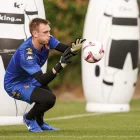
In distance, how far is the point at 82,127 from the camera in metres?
12.0

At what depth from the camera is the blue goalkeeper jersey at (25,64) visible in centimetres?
1033

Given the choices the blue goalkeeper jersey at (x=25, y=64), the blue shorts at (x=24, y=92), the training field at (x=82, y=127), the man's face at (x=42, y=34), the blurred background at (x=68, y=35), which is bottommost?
the blurred background at (x=68, y=35)

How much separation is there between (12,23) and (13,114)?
159 centimetres

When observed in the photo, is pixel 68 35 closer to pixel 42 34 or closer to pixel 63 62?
pixel 42 34

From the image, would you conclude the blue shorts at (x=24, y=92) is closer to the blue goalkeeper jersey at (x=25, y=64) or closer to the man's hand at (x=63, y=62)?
the blue goalkeeper jersey at (x=25, y=64)

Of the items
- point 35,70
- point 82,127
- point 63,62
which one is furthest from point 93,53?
point 82,127

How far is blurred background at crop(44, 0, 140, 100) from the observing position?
24.3m

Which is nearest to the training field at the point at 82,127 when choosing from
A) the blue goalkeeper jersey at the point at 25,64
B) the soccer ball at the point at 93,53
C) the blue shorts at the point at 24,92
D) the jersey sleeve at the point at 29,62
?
the blue shorts at the point at 24,92

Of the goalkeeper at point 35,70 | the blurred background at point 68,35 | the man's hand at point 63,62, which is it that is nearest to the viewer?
the man's hand at point 63,62

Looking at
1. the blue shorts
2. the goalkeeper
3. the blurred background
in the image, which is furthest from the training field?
the blurred background

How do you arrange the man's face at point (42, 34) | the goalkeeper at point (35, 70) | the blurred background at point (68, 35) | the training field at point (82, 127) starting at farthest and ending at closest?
the blurred background at point (68, 35) → the man's face at point (42, 34) → the goalkeeper at point (35, 70) → the training field at point (82, 127)

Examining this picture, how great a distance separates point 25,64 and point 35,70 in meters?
0.17

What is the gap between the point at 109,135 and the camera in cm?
1019

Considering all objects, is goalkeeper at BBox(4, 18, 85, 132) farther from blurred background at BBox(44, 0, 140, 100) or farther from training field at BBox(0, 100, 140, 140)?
blurred background at BBox(44, 0, 140, 100)
